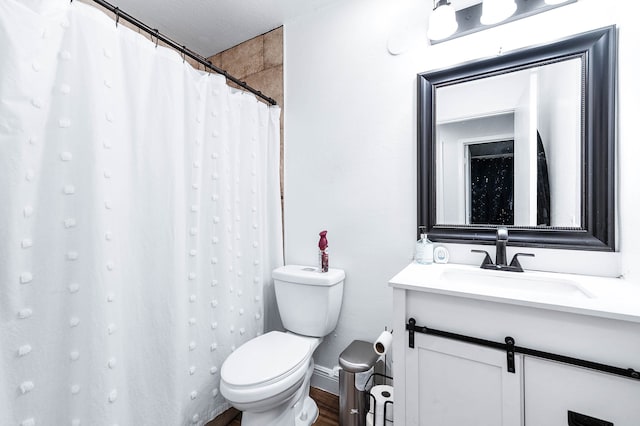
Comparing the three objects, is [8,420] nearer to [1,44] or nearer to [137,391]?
[137,391]

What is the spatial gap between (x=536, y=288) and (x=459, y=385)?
510 mm

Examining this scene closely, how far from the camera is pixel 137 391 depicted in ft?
3.53

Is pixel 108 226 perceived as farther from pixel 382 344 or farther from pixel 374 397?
pixel 374 397

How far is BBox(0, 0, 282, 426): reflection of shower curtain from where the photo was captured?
80 cm

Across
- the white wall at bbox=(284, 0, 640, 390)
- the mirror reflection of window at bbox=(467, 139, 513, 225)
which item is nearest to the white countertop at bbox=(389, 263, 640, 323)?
the white wall at bbox=(284, 0, 640, 390)

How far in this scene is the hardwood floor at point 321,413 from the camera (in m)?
1.45

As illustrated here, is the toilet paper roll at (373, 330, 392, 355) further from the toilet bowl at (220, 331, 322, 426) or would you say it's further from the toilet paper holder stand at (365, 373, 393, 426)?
the toilet bowl at (220, 331, 322, 426)

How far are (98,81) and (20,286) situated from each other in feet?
2.28

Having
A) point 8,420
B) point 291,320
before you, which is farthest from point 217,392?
point 8,420

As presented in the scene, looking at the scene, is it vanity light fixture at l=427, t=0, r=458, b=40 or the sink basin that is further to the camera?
vanity light fixture at l=427, t=0, r=458, b=40

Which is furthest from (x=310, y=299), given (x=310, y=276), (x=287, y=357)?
(x=287, y=357)

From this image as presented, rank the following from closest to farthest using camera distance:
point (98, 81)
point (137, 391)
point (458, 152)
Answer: point (98, 81) → point (137, 391) → point (458, 152)

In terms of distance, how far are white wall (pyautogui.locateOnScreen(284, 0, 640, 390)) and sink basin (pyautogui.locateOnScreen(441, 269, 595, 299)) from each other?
11cm

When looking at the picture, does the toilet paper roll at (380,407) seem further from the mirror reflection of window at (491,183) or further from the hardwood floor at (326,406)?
the mirror reflection of window at (491,183)
